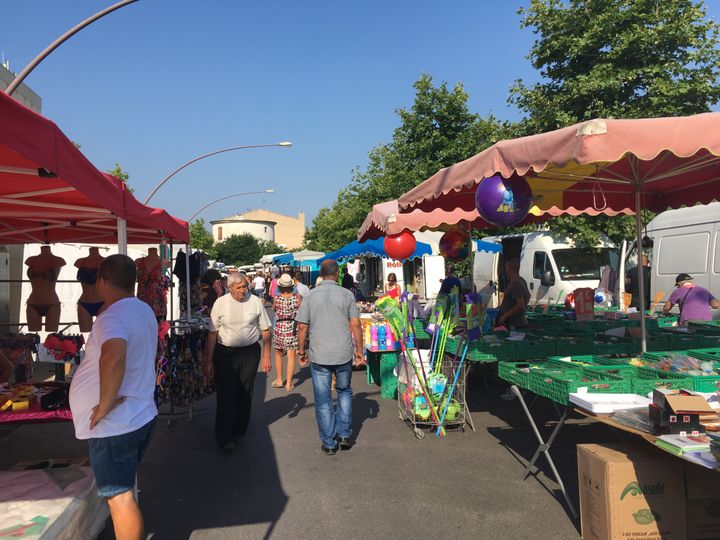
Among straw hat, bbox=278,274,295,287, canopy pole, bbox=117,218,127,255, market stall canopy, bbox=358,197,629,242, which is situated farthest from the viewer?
straw hat, bbox=278,274,295,287

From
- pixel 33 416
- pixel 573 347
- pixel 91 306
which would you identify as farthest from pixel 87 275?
pixel 573 347

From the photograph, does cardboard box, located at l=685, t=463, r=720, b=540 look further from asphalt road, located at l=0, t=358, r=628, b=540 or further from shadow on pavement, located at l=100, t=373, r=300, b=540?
shadow on pavement, located at l=100, t=373, r=300, b=540

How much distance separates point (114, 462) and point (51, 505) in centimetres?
82

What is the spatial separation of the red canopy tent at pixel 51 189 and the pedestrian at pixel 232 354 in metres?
1.13

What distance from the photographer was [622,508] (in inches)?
121

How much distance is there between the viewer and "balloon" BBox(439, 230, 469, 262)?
994 cm

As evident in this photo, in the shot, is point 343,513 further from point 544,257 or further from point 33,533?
point 544,257

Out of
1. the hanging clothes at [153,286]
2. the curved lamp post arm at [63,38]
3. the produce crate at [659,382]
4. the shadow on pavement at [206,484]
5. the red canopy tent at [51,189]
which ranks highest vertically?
the curved lamp post arm at [63,38]

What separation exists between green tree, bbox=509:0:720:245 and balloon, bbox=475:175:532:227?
10.6 meters

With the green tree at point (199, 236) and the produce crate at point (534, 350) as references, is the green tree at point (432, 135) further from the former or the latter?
the green tree at point (199, 236)

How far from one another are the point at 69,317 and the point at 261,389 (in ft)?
17.8

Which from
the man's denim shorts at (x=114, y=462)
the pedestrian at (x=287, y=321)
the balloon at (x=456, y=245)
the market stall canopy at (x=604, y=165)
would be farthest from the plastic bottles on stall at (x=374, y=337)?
the man's denim shorts at (x=114, y=462)

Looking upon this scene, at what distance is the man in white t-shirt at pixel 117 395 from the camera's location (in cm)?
276

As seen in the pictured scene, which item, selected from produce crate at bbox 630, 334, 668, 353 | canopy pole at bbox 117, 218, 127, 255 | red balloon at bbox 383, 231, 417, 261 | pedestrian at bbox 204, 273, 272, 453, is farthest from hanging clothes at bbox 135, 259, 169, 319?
produce crate at bbox 630, 334, 668, 353
